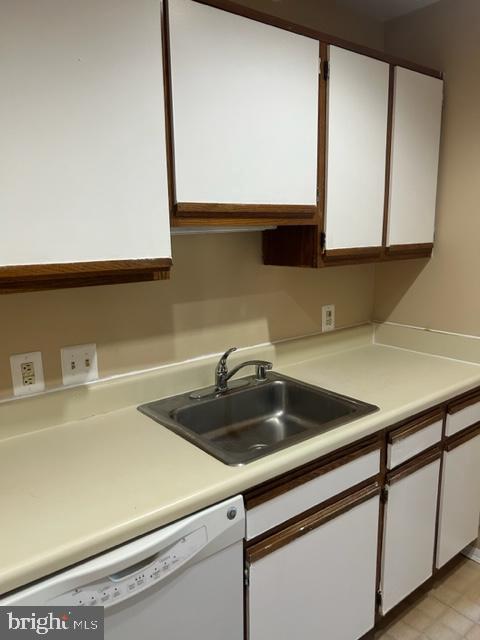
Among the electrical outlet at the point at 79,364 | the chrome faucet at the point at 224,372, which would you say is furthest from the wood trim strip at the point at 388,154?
the electrical outlet at the point at 79,364

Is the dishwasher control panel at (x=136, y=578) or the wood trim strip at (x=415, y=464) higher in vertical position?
the dishwasher control panel at (x=136, y=578)

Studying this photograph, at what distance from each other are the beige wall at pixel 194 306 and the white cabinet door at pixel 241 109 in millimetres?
379

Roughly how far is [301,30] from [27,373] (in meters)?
1.40

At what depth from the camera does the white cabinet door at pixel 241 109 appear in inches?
50.7

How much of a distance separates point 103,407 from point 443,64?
6.56ft

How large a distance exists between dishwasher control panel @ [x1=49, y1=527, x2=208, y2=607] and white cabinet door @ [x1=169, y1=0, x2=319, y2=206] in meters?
0.90

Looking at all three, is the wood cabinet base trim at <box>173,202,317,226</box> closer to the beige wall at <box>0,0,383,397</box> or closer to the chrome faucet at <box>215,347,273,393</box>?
the beige wall at <box>0,0,383,397</box>

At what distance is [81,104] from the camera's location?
111 centimetres

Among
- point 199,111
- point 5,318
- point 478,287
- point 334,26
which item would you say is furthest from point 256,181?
point 478,287

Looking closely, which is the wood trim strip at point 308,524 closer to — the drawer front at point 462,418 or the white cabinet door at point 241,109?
the drawer front at point 462,418

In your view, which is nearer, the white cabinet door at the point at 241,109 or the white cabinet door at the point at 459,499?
the white cabinet door at the point at 241,109

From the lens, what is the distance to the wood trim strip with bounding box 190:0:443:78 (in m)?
1.33

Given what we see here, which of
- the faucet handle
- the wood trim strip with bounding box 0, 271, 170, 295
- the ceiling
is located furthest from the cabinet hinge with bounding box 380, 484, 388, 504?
the ceiling

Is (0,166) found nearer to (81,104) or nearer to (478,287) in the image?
(81,104)
